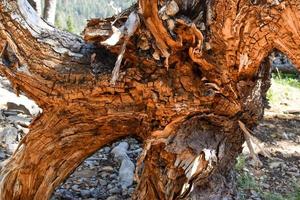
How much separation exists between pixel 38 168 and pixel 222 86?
1.36 m

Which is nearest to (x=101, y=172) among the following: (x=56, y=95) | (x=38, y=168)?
(x=38, y=168)

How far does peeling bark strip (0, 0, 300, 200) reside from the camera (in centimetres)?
250

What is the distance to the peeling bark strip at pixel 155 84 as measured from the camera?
2.50m

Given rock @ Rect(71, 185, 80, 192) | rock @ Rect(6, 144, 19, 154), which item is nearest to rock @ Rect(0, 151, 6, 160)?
rock @ Rect(6, 144, 19, 154)

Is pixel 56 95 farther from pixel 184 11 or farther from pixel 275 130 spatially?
pixel 275 130

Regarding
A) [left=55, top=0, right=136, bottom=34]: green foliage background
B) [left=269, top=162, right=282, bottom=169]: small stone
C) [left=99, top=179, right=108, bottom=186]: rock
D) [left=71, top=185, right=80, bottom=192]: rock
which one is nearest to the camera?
[left=55, top=0, right=136, bottom=34]: green foliage background

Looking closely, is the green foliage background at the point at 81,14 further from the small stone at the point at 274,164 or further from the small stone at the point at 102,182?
the small stone at the point at 274,164

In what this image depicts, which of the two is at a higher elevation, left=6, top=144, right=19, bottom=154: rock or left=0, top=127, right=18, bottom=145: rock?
left=0, top=127, right=18, bottom=145: rock

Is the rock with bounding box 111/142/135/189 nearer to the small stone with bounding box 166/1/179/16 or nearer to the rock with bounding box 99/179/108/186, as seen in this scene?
the rock with bounding box 99/179/108/186

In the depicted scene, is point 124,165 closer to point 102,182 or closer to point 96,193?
point 102,182

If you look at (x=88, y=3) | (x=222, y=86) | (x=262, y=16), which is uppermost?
(x=88, y=3)

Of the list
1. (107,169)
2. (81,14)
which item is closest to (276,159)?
(107,169)

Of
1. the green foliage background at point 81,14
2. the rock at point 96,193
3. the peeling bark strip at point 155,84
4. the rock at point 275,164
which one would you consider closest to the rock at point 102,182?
the rock at point 96,193

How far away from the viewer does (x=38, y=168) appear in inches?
120
